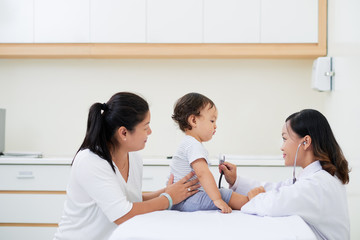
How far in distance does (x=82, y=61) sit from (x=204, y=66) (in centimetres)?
100

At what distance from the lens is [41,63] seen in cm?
360

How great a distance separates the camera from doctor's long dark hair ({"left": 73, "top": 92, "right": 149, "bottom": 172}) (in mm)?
1588

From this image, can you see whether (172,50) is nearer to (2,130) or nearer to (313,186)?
(2,130)

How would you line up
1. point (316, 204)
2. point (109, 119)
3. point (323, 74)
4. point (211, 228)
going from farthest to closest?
1. point (323, 74)
2. point (109, 119)
3. point (316, 204)
4. point (211, 228)

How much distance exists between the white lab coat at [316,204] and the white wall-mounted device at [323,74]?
5.92ft

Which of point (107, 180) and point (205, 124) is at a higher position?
point (205, 124)
